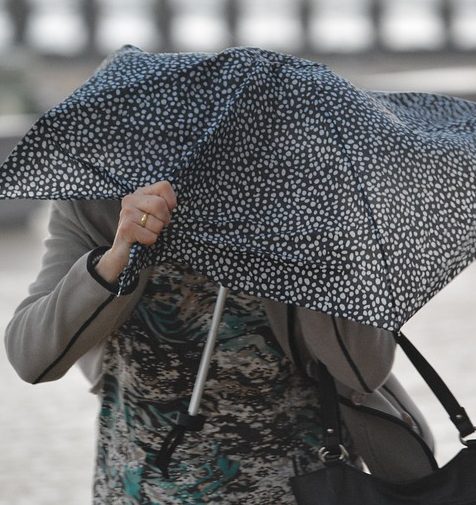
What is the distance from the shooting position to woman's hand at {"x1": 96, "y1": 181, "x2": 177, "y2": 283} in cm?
197

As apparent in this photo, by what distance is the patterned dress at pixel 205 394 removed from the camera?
2.22 metres

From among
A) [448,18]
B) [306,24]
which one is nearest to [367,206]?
[306,24]

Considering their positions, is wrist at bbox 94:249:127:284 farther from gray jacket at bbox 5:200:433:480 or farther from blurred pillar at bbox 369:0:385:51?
blurred pillar at bbox 369:0:385:51

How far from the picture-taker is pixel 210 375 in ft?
7.30

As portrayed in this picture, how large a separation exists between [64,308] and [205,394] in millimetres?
331

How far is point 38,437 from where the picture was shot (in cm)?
580

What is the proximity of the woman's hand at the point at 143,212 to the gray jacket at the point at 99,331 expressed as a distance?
0.09 m

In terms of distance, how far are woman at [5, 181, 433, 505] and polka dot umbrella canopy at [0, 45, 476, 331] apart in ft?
0.45

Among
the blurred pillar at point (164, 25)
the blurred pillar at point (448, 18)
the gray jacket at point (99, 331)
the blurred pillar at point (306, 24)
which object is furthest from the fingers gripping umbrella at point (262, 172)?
the blurred pillar at point (448, 18)

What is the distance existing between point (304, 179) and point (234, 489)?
0.59 m

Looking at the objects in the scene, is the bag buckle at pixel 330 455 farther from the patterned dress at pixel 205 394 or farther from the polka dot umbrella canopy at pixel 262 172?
the polka dot umbrella canopy at pixel 262 172

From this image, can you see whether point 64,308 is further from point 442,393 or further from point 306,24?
point 306,24

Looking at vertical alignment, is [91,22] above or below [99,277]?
below

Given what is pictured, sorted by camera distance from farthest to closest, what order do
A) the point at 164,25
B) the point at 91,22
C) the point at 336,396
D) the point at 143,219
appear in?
the point at 164,25 < the point at 91,22 < the point at 336,396 < the point at 143,219
